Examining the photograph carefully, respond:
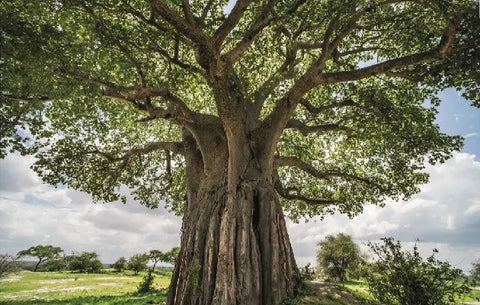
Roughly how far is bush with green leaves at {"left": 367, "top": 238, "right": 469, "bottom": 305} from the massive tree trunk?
9.94 ft

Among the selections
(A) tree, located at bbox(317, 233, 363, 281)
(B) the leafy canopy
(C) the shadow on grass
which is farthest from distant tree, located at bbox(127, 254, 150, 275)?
(B) the leafy canopy

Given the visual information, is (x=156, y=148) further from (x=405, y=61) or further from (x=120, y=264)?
(x=120, y=264)

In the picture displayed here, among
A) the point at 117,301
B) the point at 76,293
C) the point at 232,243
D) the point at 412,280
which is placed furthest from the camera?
the point at 76,293

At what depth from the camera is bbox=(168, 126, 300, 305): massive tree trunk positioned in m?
8.57

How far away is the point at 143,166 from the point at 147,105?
25.0 ft

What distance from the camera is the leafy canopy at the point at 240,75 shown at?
8211mm

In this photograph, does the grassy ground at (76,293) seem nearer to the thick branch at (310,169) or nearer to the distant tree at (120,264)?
the thick branch at (310,169)

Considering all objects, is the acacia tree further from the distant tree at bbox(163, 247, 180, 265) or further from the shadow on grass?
the distant tree at bbox(163, 247, 180, 265)

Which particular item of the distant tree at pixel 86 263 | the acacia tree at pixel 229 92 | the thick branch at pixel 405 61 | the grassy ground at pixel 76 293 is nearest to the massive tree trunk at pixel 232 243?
the acacia tree at pixel 229 92

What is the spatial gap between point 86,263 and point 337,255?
126 feet

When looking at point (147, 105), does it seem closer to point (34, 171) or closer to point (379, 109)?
point (34, 171)

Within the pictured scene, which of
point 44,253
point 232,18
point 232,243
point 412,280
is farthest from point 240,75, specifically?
point 44,253

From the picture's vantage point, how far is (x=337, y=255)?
37938 mm

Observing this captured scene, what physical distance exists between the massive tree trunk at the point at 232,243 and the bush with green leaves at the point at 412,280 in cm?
303
